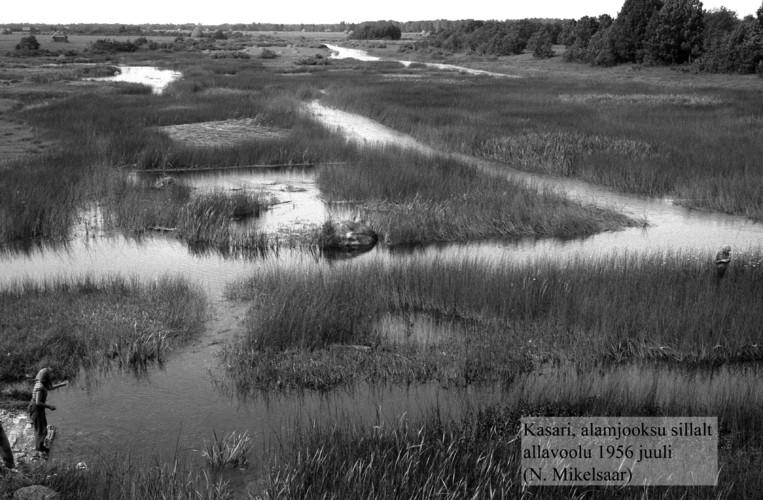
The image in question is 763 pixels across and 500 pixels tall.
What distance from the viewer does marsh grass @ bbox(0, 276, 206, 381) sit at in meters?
9.38

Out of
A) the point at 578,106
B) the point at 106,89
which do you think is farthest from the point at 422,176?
the point at 106,89

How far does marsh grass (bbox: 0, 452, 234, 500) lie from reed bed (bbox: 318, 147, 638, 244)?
382 inches

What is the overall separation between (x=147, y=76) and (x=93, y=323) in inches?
1933

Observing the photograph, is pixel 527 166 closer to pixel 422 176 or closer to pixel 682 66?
pixel 422 176

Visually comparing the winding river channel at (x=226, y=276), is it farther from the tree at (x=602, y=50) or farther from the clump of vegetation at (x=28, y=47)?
the clump of vegetation at (x=28, y=47)

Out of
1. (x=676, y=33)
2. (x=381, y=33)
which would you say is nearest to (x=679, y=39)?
(x=676, y=33)

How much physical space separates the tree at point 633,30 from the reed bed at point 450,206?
46661 millimetres

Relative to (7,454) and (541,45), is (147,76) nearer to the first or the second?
(541,45)

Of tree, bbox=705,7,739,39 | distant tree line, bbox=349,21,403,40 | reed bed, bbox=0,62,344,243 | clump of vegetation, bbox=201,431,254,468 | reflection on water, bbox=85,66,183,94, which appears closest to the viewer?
clump of vegetation, bbox=201,431,254,468

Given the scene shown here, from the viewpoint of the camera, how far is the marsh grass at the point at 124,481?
20.3ft

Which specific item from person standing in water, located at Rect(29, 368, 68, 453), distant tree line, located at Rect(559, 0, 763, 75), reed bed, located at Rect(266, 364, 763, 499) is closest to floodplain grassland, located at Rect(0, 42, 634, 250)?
reed bed, located at Rect(266, 364, 763, 499)

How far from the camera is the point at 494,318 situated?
427 inches

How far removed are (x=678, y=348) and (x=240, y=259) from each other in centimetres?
849

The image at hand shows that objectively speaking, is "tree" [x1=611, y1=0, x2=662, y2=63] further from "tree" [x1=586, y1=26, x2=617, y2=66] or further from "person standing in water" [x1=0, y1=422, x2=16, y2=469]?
"person standing in water" [x1=0, y1=422, x2=16, y2=469]
